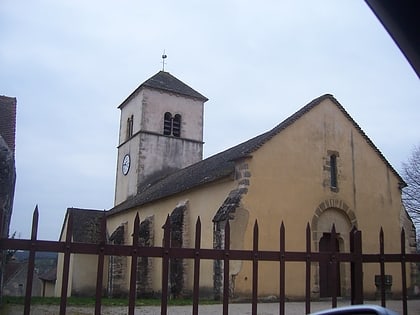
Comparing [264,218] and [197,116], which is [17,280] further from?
[264,218]

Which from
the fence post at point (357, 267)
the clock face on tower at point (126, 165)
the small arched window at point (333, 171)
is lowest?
the fence post at point (357, 267)

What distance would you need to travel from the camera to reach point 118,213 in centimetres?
2942

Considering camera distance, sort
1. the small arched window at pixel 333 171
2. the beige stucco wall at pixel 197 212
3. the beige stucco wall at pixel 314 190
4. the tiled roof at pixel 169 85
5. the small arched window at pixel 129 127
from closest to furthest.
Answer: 1. the beige stucco wall at pixel 314 190
2. the beige stucco wall at pixel 197 212
3. the small arched window at pixel 333 171
4. the tiled roof at pixel 169 85
5. the small arched window at pixel 129 127

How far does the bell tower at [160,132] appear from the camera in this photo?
105 ft

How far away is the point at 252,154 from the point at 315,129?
319 cm

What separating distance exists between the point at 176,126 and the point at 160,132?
4.56 ft

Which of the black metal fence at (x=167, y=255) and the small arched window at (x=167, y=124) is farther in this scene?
the small arched window at (x=167, y=124)

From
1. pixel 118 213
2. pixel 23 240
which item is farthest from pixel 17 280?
pixel 23 240

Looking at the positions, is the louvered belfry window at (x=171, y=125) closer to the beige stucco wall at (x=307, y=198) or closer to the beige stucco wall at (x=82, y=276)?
the beige stucco wall at (x=82, y=276)

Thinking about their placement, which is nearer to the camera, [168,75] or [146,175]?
[146,175]

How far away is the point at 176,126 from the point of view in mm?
33312

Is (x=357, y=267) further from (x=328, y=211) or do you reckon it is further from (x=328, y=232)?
(x=328, y=232)

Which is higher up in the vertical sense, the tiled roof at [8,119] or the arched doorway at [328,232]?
the tiled roof at [8,119]

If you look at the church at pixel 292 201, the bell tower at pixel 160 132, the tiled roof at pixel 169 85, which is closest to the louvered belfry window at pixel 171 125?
the bell tower at pixel 160 132
